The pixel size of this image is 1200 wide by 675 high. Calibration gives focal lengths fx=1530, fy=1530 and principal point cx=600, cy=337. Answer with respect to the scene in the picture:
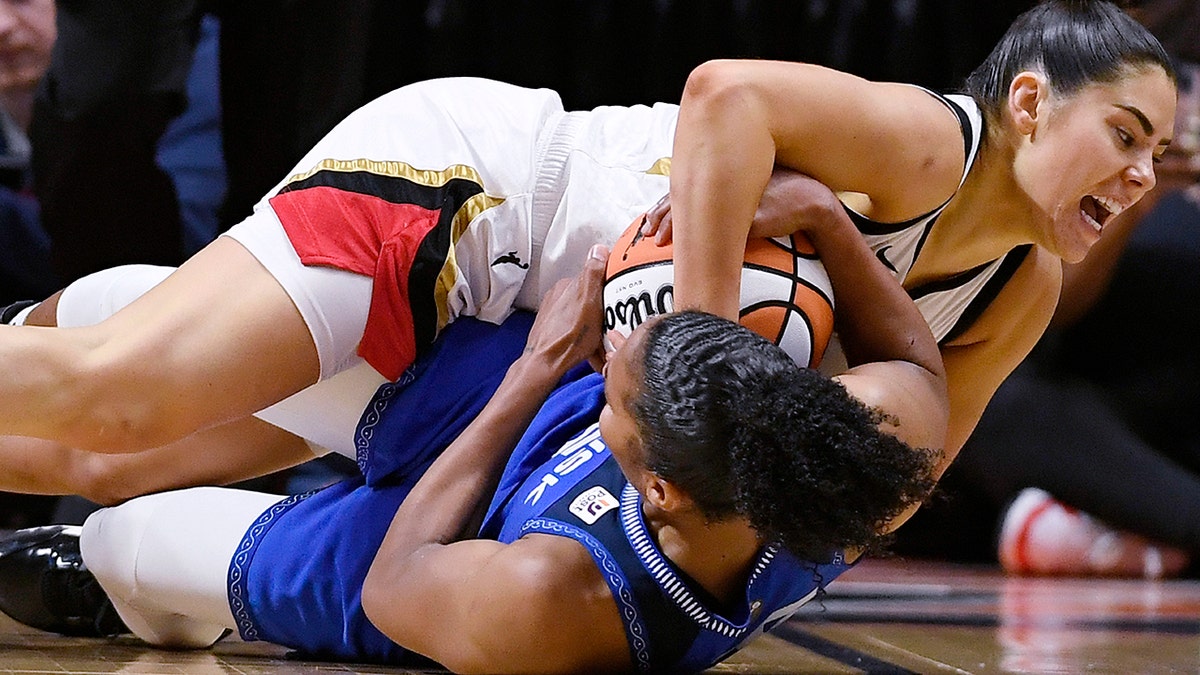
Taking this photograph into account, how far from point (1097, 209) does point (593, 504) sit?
87 cm

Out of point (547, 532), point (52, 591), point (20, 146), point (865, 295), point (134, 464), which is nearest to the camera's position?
point (547, 532)

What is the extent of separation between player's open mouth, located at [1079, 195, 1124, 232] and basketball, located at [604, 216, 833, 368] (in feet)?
1.47

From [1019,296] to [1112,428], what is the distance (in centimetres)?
271

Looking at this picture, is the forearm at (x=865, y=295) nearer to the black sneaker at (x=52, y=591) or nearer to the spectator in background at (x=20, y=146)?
the black sneaker at (x=52, y=591)

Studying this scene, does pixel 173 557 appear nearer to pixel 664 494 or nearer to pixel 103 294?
pixel 103 294

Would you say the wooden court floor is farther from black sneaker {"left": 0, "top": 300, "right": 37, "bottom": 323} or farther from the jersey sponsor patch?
black sneaker {"left": 0, "top": 300, "right": 37, "bottom": 323}

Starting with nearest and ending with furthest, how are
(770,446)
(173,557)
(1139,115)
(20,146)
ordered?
(770,446) < (1139,115) < (173,557) < (20,146)

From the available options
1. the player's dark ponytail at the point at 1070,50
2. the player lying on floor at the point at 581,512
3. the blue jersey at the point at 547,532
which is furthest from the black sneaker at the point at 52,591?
the player's dark ponytail at the point at 1070,50

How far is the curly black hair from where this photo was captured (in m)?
1.61

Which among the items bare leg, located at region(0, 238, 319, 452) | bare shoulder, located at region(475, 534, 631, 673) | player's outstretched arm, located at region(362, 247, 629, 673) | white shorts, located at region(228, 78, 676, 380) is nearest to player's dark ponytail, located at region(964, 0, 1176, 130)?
white shorts, located at region(228, 78, 676, 380)

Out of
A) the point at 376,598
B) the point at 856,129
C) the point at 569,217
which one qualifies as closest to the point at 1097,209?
the point at 856,129

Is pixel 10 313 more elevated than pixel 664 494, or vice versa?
pixel 664 494

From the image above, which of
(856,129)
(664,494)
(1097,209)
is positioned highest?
(856,129)

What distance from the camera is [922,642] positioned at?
2.62 m
